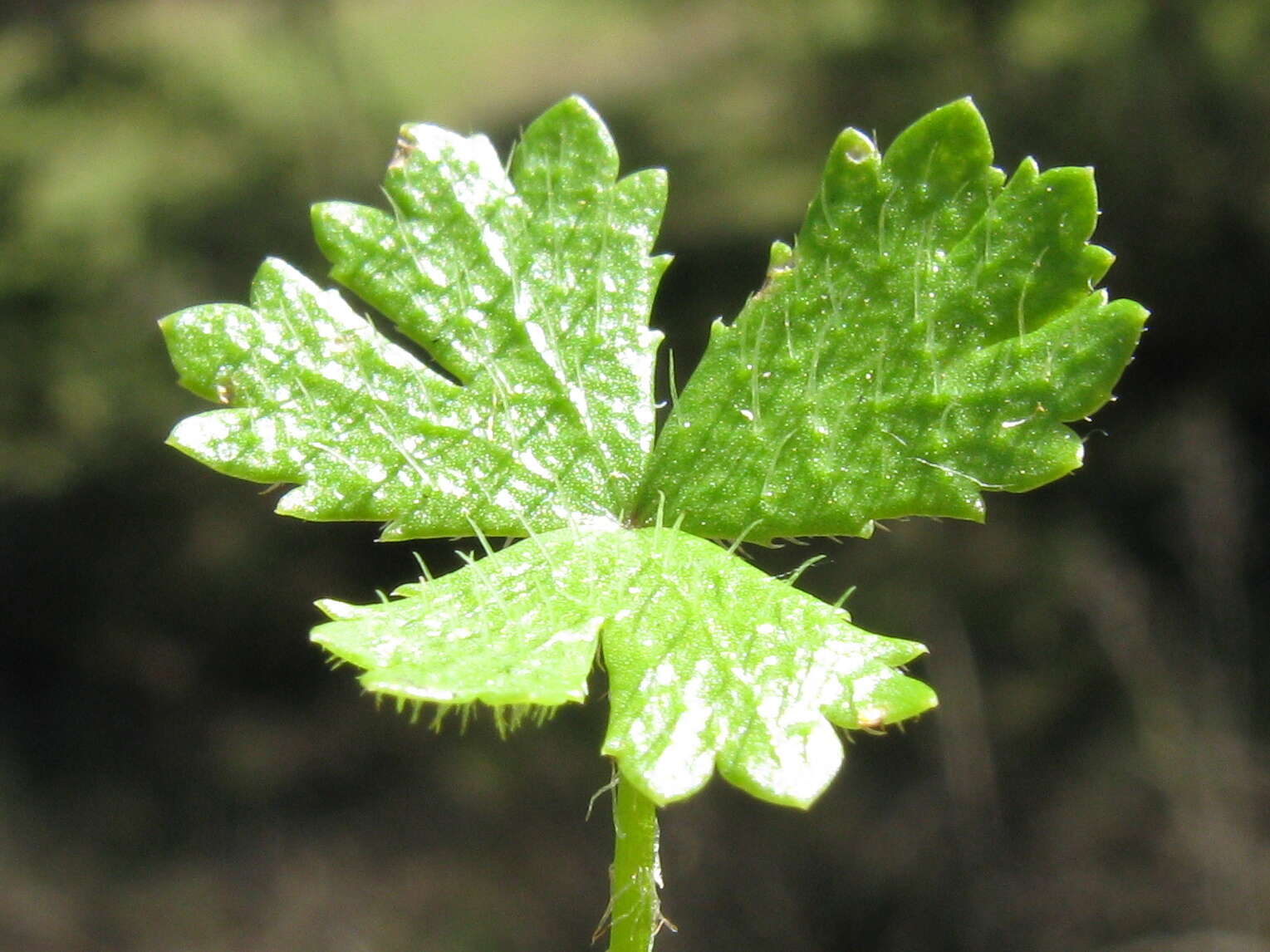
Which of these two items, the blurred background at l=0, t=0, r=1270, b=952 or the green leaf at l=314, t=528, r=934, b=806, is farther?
the blurred background at l=0, t=0, r=1270, b=952

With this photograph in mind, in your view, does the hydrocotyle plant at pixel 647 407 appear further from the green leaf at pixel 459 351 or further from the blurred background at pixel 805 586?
the blurred background at pixel 805 586

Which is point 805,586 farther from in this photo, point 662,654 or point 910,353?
point 662,654

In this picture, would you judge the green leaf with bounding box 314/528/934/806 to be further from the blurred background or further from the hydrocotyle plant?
the blurred background

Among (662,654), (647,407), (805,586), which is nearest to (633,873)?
(662,654)

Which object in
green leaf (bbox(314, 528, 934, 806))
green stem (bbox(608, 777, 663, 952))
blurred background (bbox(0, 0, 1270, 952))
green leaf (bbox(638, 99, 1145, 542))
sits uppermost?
green leaf (bbox(638, 99, 1145, 542))

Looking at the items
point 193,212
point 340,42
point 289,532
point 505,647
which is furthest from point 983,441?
point 340,42

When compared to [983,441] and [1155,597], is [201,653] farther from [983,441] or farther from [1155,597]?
[983,441]

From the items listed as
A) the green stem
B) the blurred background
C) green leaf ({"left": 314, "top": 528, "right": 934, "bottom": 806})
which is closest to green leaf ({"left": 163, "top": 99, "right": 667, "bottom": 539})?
green leaf ({"left": 314, "top": 528, "right": 934, "bottom": 806})
